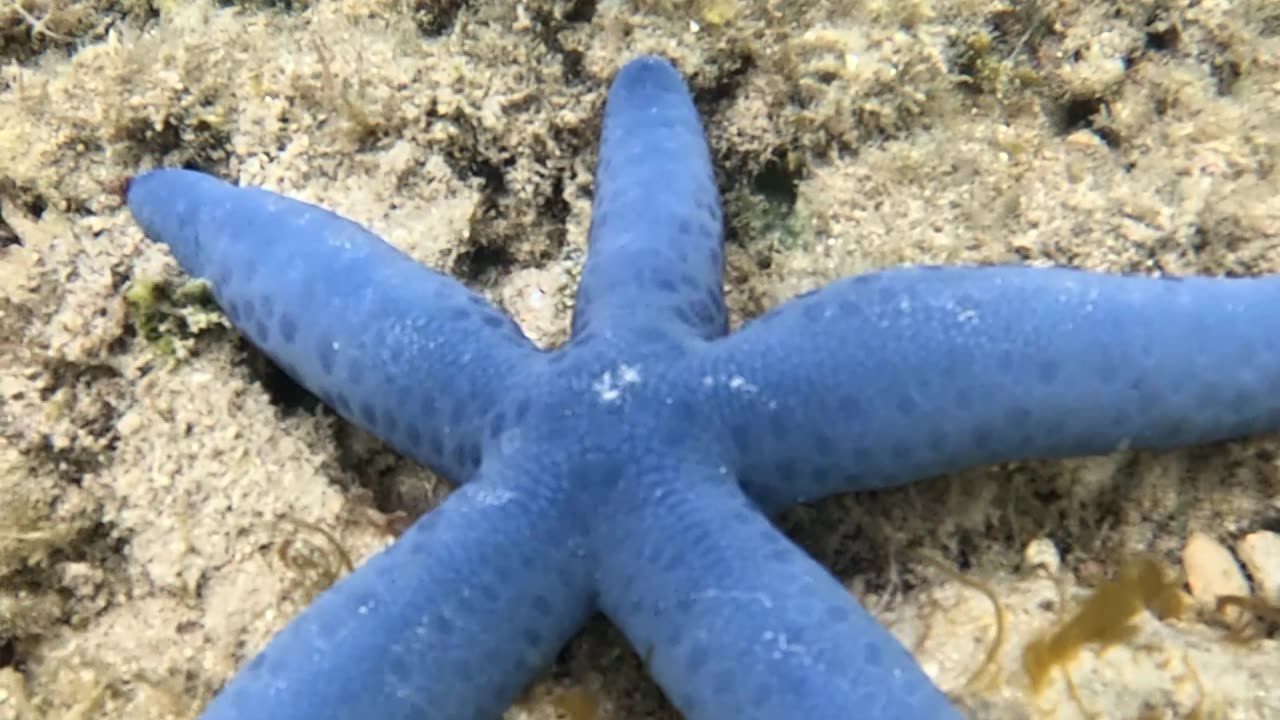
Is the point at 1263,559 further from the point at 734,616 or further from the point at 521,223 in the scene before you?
the point at 521,223

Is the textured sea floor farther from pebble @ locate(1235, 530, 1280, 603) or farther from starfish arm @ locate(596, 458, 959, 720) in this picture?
starfish arm @ locate(596, 458, 959, 720)

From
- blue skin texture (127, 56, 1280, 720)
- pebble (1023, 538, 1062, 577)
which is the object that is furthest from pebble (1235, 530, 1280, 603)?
pebble (1023, 538, 1062, 577)

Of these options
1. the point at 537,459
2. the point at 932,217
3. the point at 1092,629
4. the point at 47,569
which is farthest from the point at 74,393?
the point at 1092,629

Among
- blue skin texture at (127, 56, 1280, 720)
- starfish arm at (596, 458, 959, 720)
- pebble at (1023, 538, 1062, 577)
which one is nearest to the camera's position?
starfish arm at (596, 458, 959, 720)

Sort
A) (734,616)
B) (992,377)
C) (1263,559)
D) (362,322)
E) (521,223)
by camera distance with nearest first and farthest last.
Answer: (734,616) → (992,377) → (1263,559) → (362,322) → (521,223)

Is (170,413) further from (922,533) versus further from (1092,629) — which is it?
(1092,629)

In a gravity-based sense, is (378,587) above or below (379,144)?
below

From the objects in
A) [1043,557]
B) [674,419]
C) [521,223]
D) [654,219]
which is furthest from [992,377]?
[521,223]
